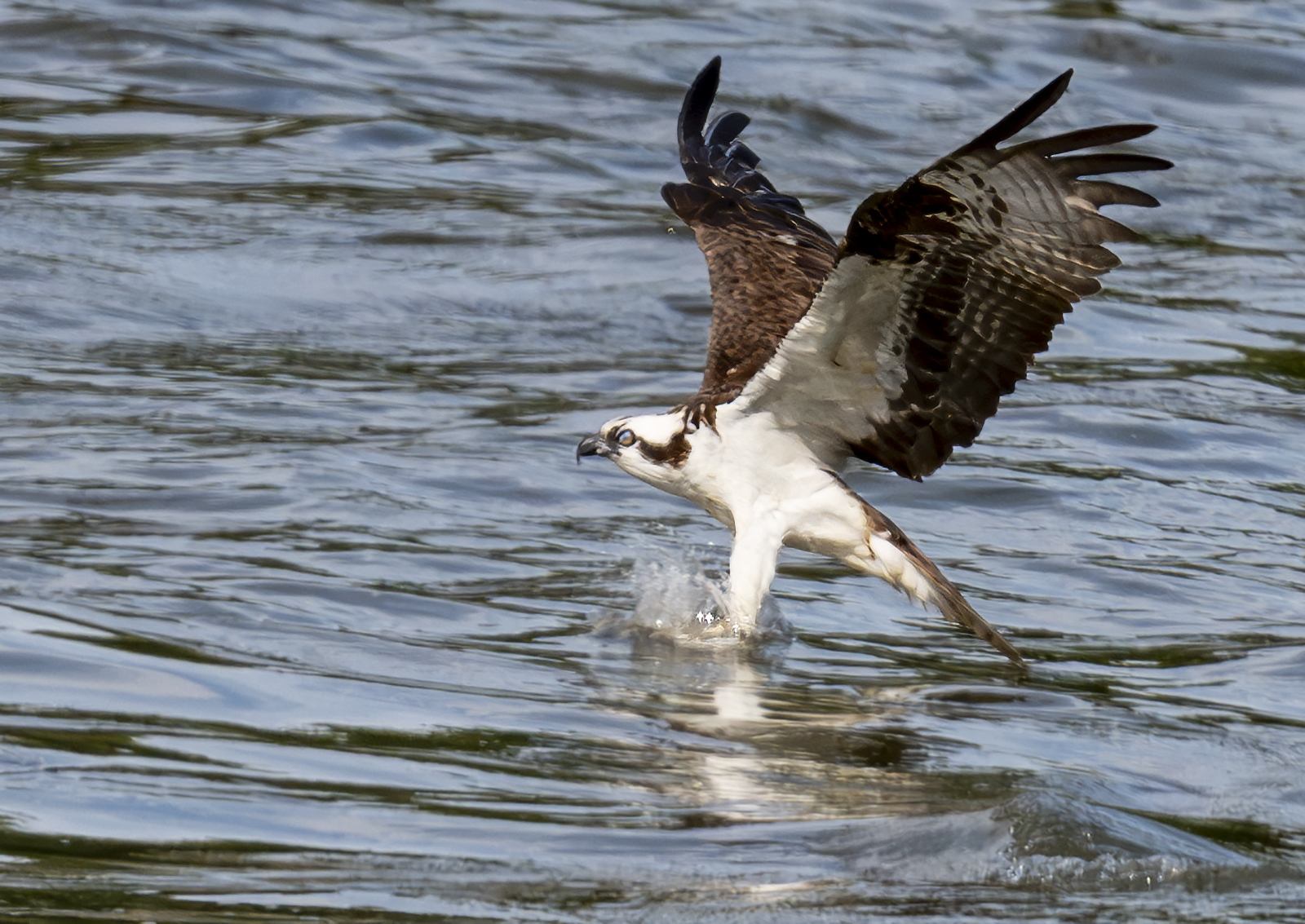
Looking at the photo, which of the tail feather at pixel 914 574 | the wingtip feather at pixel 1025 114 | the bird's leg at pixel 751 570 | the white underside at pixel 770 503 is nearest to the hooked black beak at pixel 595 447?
the white underside at pixel 770 503

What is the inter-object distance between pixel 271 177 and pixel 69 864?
335 inches

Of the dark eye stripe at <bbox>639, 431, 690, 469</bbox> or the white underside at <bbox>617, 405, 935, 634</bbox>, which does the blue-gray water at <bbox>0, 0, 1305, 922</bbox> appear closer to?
the white underside at <bbox>617, 405, 935, 634</bbox>

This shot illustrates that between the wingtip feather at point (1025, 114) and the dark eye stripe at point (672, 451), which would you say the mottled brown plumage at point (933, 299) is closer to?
the wingtip feather at point (1025, 114)

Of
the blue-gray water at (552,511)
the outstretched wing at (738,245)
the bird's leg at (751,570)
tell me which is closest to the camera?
the blue-gray water at (552,511)

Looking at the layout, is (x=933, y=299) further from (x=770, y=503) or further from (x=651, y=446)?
(x=651, y=446)

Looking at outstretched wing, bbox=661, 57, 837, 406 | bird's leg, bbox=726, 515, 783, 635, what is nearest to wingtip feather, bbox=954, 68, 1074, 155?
outstretched wing, bbox=661, 57, 837, 406

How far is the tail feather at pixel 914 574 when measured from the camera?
595 cm

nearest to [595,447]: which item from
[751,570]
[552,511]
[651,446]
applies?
[651,446]

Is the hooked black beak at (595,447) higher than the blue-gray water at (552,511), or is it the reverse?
the hooked black beak at (595,447)

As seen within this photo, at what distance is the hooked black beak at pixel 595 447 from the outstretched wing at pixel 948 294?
0.63 m

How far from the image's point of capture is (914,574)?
6105 millimetres

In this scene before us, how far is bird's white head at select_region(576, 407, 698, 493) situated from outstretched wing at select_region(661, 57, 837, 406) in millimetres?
124

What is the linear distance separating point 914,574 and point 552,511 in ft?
6.27

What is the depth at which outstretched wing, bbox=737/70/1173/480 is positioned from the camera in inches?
201
